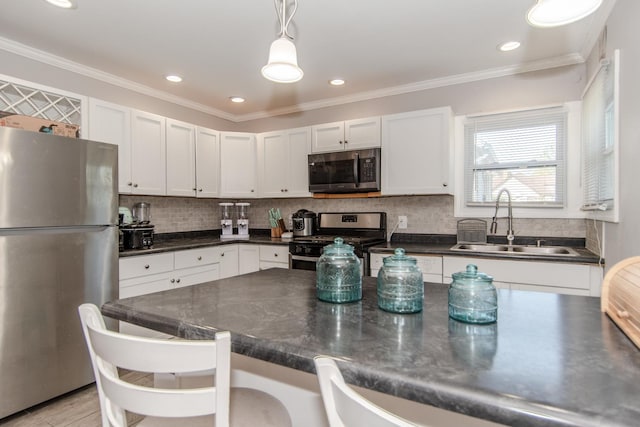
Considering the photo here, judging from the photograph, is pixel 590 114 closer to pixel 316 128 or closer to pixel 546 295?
pixel 546 295

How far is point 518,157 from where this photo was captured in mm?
3068

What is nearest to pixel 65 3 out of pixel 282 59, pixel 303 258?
pixel 282 59

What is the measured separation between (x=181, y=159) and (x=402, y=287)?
10.0 feet

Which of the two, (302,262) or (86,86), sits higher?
(86,86)

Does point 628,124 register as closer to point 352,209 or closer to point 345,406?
point 345,406

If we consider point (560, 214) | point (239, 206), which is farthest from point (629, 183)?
point (239, 206)

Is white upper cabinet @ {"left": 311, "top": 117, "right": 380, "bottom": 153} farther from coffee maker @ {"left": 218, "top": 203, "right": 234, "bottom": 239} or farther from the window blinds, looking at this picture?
the window blinds

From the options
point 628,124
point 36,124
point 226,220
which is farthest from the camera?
point 226,220

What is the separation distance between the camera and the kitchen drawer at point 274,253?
11.7ft

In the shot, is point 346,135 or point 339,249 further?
point 346,135

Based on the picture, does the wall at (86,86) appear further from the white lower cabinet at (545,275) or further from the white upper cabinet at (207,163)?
the white lower cabinet at (545,275)

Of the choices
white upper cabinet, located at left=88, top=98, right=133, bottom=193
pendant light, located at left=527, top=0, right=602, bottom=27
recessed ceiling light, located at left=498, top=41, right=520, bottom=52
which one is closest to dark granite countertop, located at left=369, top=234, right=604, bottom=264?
recessed ceiling light, located at left=498, top=41, right=520, bottom=52

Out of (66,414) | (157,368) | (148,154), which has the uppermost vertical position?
(148,154)

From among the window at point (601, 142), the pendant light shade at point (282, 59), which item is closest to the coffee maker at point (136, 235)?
the pendant light shade at point (282, 59)
